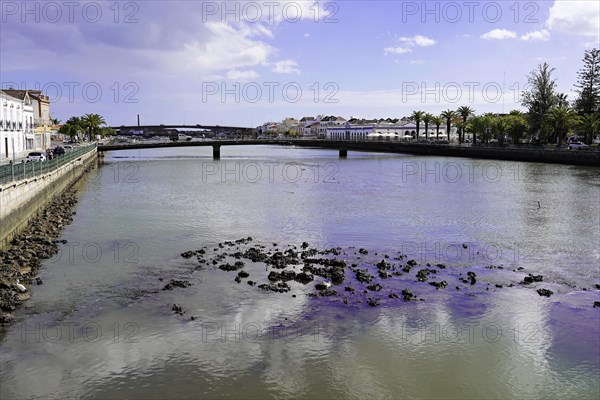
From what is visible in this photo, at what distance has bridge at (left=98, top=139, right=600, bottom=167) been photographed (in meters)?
72.4

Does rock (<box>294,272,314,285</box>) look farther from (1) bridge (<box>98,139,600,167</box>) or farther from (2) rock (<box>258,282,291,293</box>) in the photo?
(1) bridge (<box>98,139,600,167</box>)

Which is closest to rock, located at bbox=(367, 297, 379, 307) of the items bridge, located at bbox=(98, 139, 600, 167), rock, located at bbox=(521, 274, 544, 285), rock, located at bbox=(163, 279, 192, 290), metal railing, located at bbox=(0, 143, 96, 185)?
rock, located at bbox=(521, 274, 544, 285)

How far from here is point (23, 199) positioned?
88.0 ft

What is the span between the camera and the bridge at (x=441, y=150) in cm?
7238

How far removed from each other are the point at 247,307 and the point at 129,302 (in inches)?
140

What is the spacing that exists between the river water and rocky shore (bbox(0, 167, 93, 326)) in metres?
0.43

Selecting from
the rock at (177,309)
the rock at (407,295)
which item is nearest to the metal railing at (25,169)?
the rock at (177,309)

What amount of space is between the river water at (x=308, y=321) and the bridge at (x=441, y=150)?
47.5 m

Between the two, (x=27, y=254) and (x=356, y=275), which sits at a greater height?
(x=27, y=254)

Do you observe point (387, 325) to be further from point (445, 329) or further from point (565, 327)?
point (565, 327)

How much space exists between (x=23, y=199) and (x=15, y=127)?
37.8 metres

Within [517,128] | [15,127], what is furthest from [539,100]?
[15,127]

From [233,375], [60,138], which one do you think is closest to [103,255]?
[233,375]

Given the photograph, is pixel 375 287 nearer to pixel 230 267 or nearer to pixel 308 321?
pixel 308 321
